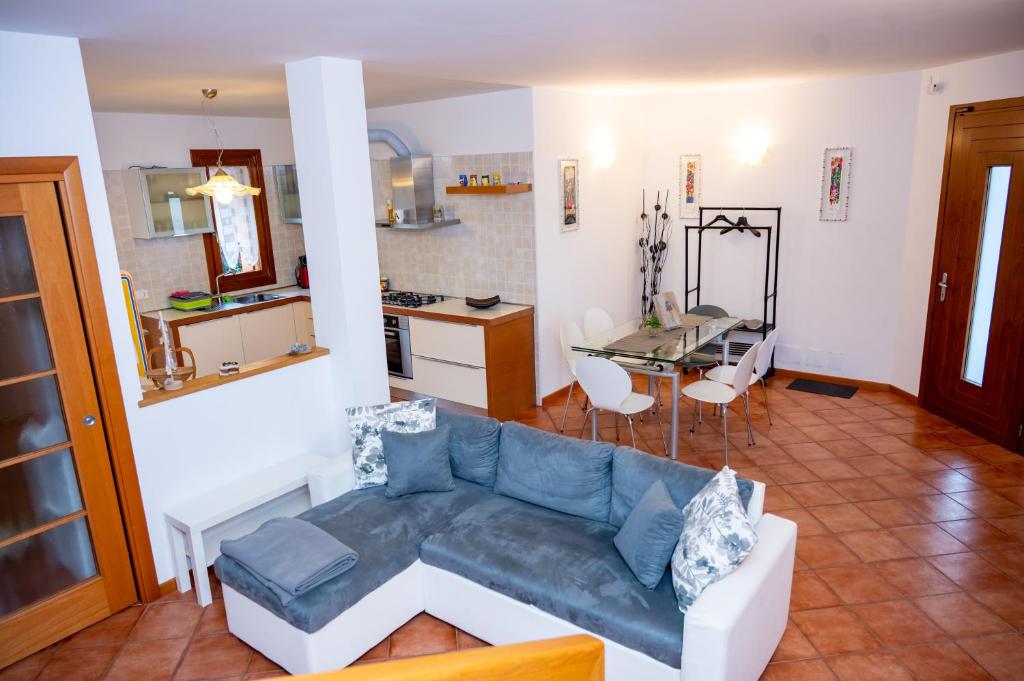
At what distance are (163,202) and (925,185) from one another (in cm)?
645

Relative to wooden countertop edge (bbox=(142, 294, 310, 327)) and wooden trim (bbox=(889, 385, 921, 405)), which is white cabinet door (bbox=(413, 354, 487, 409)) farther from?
wooden trim (bbox=(889, 385, 921, 405))

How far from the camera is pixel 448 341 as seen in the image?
5770 millimetres

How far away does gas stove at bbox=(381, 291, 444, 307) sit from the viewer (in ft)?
20.4

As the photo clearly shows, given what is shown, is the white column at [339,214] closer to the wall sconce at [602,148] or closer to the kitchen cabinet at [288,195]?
the wall sconce at [602,148]

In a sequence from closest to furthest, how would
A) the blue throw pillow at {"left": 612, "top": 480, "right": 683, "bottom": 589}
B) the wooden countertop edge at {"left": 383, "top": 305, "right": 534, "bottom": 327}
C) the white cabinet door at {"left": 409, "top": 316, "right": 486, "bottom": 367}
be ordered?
the blue throw pillow at {"left": 612, "top": 480, "right": 683, "bottom": 589}
the wooden countertop edge at {"left": 383, "top": 305, "right": 534, "bottom": 327}
the white cabinet door at {"left": 409, "top": 316, "right": 486, "bottom": 367}

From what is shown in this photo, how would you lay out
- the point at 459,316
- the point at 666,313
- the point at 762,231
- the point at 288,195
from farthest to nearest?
the point at 288,195
the point at 762,231
the point at 459,316
the point at 666,313

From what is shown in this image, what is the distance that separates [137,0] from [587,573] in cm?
276

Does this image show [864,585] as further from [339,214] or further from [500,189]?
[500,189]

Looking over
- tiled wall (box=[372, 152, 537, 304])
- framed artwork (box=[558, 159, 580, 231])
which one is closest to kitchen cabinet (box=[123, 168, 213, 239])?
tiled wall (box=[372, 152, 537, 304])

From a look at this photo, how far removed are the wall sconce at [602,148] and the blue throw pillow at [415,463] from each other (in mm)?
3649

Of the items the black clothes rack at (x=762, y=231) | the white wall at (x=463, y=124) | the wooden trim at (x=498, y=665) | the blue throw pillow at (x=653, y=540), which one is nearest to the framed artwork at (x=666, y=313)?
the black clothes rack at (x=762, y=231)

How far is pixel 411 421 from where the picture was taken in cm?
376

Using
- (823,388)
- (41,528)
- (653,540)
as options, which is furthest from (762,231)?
(41,528)

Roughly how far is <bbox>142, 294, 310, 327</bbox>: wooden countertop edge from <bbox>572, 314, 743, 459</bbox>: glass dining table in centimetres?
315
